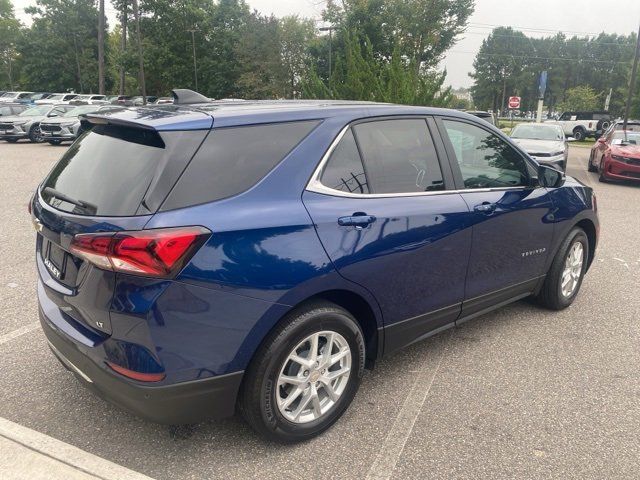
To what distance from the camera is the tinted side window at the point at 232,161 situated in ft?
7.09

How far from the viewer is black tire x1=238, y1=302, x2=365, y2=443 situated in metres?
2.35

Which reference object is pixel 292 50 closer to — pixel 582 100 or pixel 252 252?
pixel 582 100

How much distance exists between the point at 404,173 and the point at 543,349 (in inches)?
70.4

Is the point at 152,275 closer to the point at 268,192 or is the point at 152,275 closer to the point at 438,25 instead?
the point at 268,192

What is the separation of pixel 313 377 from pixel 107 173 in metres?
1.41

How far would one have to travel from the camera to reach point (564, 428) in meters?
2.74

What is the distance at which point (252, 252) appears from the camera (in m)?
2.21

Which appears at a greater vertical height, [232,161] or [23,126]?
[232,161]

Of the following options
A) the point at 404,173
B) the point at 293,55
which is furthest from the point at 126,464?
the point at 293,55

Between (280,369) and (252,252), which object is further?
(280,369)

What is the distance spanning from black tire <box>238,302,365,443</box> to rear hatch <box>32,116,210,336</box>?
27.7 inches

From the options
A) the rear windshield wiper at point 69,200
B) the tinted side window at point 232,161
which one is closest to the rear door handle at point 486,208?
the tinted side window at point 232,161

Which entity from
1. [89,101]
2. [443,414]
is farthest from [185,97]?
[89,101]

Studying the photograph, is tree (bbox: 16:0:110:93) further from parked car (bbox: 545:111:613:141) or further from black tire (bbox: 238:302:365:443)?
black tire (bbox: 238:302:365:443)
